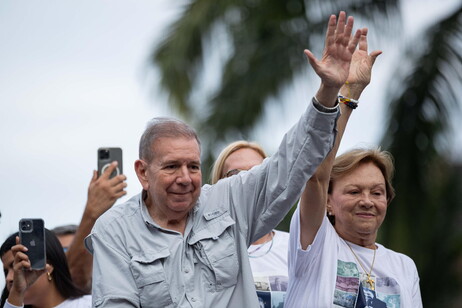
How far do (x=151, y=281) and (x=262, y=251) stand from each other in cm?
148

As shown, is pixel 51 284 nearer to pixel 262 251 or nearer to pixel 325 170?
pixel 262 251

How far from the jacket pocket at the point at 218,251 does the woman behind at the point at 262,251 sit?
0.94 m

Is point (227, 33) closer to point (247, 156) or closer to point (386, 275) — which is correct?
point (247, 156)

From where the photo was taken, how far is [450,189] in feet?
42.3

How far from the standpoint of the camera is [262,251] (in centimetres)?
562

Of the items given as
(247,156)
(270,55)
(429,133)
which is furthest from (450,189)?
(247,156)

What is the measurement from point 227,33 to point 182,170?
1024 centimetres

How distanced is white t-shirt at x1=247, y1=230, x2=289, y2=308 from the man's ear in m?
1.10

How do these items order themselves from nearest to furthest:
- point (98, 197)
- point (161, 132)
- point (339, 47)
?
point (339, 47) → point (161, 132) → point (98, 197)

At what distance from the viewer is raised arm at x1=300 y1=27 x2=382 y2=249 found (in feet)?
14.9

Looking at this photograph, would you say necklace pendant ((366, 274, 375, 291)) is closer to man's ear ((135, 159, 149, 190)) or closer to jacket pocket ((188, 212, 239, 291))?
jacket pocket ((188, 212, 239, 291))

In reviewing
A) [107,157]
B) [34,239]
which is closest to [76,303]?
[34,239]

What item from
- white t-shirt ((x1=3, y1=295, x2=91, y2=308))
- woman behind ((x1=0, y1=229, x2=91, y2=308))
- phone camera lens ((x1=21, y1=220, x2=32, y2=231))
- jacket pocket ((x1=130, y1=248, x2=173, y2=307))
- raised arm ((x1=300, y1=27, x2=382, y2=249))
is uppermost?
raised arm ((x1=300, y1=27, x2=382, y2=249))

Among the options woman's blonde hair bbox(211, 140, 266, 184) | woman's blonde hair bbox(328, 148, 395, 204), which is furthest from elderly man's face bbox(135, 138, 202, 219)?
woman's blonde hair bbox(211, 140, 266, 184)
